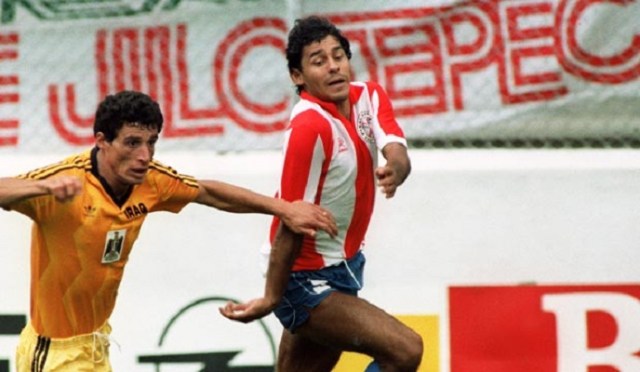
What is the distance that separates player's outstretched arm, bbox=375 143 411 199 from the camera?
6.29 meters

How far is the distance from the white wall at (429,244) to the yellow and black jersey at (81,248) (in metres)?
1.46

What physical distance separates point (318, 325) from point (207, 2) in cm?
197

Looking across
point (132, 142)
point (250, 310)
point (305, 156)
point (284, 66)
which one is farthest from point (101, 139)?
point (284, 66)

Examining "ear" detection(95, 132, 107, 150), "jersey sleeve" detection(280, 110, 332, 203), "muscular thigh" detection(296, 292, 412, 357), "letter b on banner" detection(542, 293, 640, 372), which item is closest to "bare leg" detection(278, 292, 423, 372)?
"muscular thigh" detection(296, 292, 412, 357)

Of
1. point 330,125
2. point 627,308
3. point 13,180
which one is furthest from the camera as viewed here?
point 627,308

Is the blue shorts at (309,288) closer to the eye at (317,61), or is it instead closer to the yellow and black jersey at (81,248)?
the yellow and black jersey at (81,248)

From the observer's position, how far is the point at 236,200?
6.52m

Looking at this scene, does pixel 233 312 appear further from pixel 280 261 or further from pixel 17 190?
pixel 17 190

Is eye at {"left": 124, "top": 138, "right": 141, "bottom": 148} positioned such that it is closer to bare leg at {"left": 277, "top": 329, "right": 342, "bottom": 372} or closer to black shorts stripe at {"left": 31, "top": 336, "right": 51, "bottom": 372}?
black shorts stripe at {"left": 31, "top": 336, "right": 51, "bottom": 372}

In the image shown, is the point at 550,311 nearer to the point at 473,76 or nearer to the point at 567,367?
the point at 567,367

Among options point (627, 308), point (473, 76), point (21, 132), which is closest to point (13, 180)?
point (21, 132)

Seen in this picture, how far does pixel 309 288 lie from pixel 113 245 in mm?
907

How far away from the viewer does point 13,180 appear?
5.95m

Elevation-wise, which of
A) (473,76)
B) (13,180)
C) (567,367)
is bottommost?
(567,367)
